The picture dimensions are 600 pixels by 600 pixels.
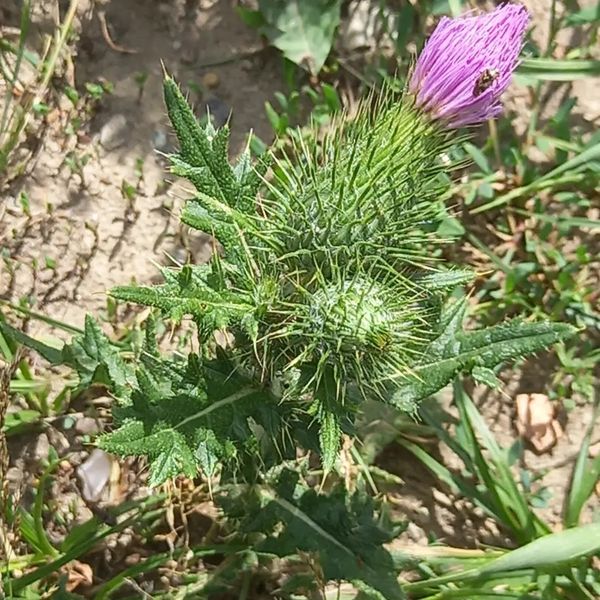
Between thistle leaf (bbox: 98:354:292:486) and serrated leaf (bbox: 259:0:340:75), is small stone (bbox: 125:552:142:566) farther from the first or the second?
serrated leaf (bbox: 259:0:340:75)

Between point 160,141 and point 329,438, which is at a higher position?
point 160,141

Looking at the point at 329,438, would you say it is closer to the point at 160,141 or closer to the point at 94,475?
the point at 94,475

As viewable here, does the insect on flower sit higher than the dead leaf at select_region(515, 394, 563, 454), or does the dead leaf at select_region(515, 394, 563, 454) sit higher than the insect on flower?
the insect on flower

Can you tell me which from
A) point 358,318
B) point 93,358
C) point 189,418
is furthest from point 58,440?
point 358,318

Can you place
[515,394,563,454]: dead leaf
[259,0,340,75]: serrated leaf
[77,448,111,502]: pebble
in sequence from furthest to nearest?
[259,0,340,75]: serrated leaf, [515,394,563,454]: dead leaf, [77,448,111,502]: pebble

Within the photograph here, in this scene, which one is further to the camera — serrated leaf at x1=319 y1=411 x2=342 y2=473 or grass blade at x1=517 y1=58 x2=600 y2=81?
grass blade at x1=517 y1=58 x2=600 y2=81

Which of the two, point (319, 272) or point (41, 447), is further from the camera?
point (41, 447)

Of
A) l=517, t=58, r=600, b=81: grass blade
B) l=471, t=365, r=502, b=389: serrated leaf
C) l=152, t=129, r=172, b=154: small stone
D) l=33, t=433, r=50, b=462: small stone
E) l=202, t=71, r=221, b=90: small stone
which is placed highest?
l=202, t=71, r=221, b=90: small stone

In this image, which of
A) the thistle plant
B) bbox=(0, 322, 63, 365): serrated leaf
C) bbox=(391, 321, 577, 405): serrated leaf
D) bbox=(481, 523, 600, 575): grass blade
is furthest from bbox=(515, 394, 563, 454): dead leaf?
bbox=(0, 322, 63, 365): serrated leaf
